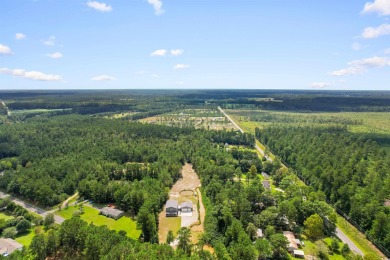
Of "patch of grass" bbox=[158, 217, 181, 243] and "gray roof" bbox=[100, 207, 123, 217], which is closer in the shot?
"patch of grass" bbox=[158, 217, 181, 243]

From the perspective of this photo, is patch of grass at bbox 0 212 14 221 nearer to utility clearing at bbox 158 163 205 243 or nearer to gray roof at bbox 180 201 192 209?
utility clearing at bbox 158 163 205 243

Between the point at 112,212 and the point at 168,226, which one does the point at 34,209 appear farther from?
the point at 168,226

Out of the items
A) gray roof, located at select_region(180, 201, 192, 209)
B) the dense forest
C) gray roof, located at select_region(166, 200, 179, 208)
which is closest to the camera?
the dense forest

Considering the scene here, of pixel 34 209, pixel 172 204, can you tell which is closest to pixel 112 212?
pixel 172 204

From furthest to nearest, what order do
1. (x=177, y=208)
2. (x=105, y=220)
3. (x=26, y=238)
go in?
1. (x=177, y=208)
2. (x=105, y=220)
3. (x=26, y=238)

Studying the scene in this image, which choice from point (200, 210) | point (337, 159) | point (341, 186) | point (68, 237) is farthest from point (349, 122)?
A: point (68, 237)

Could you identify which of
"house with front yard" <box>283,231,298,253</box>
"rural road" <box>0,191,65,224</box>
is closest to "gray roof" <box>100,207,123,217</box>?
"rural road" <box>0,191,65,224</box>

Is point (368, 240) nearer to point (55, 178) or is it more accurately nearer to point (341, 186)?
point (341, 186)
